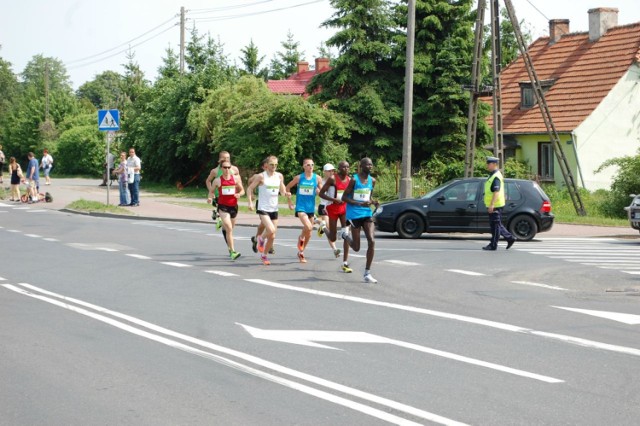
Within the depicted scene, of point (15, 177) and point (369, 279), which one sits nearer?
point (369, 279)

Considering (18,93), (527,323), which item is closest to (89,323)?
(527,323)

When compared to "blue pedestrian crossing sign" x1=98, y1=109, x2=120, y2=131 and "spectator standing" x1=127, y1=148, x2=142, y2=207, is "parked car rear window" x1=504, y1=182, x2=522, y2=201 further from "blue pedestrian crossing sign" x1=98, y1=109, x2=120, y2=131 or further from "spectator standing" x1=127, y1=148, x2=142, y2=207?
"spectator standing" x1=127, y1=148, x2=142, y2=207

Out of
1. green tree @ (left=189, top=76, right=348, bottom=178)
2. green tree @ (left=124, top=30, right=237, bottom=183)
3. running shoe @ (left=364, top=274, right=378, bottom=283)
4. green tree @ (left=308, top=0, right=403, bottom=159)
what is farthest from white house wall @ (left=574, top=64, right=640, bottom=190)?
running shoe @ (left=364, top=274, right=378, bottom=283)

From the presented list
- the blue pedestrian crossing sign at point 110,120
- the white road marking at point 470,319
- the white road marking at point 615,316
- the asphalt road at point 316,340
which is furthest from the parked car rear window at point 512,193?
the blue pedestrian crossing sign at point 110,120

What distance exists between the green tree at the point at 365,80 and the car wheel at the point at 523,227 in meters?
19.0

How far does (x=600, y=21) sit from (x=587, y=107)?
598 centimetres

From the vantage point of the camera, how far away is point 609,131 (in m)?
43.9

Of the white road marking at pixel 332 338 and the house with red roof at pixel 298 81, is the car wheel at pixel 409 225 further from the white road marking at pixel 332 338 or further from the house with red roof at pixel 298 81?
the house with red roof at pixel 298 81

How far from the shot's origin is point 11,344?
9156 millimetres

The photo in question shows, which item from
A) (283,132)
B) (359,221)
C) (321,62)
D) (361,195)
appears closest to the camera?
(361,195)

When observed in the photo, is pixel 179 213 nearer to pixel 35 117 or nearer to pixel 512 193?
pixel 512 193

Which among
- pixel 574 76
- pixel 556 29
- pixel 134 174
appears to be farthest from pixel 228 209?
pixel 556 29

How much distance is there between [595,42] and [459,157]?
1074 centimetres

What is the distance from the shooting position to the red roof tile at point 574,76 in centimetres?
4391
